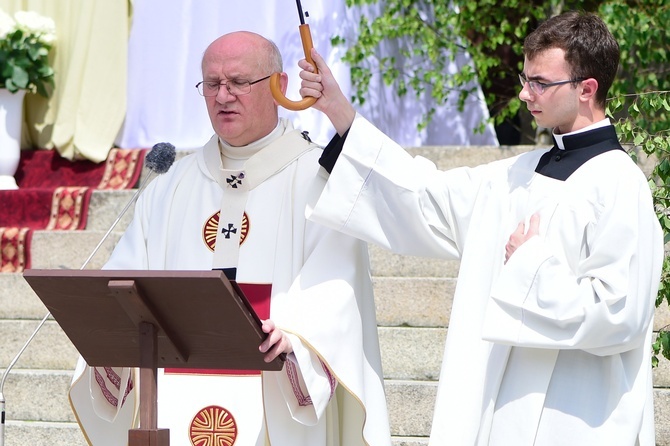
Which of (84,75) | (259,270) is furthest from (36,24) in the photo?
(259,270)

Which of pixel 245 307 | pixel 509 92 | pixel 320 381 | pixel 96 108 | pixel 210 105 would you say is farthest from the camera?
pixel 509 92

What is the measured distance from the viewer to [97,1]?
810cm

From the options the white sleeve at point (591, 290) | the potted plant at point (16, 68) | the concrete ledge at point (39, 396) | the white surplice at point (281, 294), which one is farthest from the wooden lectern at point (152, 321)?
the potted plant at point (16, 68)

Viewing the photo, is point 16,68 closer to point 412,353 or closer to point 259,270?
point 412,353

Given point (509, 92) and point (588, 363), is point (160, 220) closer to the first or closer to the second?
point (588, 363)

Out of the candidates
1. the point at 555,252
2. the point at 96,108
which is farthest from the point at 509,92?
the point at 555,252

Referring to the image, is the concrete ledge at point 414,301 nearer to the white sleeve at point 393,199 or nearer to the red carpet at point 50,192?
the red carpet at point 50,192

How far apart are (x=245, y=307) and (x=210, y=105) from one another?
1015 mm

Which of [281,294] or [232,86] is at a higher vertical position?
[232,86]

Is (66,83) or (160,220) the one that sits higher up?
(66,83)

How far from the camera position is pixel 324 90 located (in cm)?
383

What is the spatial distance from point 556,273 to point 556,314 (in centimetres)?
11

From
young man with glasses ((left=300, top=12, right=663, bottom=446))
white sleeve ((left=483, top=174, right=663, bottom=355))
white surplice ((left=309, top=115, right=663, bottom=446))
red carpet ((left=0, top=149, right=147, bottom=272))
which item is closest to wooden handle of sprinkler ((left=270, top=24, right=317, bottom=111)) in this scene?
young man with glasses ((left=300, top=12, right=663, bottom=446))

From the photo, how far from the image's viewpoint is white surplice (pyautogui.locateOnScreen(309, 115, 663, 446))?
3240 mm
